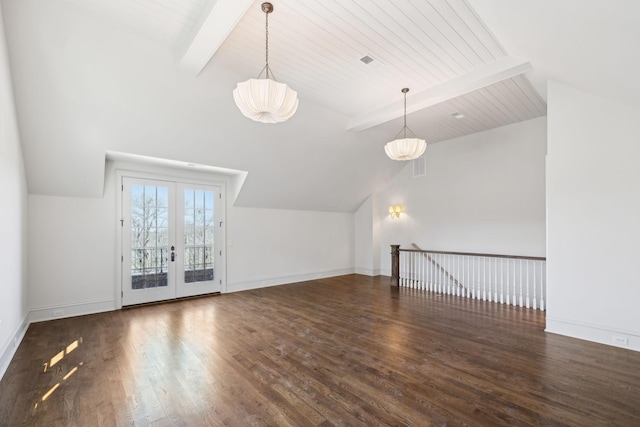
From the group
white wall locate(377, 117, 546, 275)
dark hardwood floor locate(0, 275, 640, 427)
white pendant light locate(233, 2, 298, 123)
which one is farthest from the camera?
white wall locate(377, 117, 546, 275)

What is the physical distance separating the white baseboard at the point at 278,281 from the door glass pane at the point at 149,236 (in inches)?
63.1

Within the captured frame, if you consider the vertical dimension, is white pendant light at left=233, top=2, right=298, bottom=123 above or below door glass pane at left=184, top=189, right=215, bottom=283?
above

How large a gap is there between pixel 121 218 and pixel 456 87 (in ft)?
20.4

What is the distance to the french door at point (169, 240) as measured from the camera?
5555 millimetres

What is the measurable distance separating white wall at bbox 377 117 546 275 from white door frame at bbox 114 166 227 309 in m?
4.83

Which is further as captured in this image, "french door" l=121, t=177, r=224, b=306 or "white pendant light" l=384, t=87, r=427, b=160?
"french door" l=121, t=177, r=224, b=306

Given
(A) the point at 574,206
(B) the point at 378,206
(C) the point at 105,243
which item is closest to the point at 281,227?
(B) the point at 378,206

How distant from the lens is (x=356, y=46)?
3607 millimetres

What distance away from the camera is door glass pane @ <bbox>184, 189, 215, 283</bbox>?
6.27 meters

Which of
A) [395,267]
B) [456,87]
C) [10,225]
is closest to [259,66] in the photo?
[456,87]

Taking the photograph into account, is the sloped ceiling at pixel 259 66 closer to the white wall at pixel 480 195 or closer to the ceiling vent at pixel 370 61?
the ceiling vent at pixel 370 61

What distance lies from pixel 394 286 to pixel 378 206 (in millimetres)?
2752

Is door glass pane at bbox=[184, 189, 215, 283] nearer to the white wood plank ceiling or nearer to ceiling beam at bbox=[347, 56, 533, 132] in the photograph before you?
the white wood plank ceiling

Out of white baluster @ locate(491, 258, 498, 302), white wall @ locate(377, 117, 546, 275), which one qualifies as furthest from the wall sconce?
white baluster @ locate(491, 258, 498, 302)
